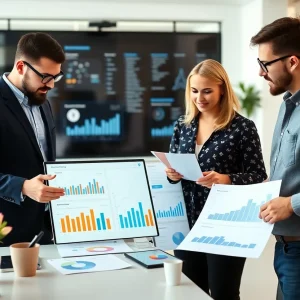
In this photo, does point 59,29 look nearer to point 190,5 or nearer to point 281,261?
point 190,5

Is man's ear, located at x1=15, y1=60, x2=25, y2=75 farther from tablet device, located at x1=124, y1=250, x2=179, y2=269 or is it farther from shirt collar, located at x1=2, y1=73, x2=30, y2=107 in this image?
tablet device, located at x1=124, y1=250, x2=179, y2=269

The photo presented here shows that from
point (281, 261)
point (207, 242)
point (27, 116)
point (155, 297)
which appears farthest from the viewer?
point (27, 116)

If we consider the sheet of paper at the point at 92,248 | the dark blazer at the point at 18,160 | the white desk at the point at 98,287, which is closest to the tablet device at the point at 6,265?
the white desk at the point at 98,287

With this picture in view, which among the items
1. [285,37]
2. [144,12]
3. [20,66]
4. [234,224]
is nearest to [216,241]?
[234,224]

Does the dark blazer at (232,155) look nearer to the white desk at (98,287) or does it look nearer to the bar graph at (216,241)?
the bar graph at (216,241)

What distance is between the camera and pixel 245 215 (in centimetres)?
184

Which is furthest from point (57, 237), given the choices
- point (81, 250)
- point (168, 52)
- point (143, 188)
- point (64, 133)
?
point (168, 52)

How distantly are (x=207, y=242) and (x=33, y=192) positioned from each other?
27.4 inches

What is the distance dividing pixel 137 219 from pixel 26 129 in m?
0.65

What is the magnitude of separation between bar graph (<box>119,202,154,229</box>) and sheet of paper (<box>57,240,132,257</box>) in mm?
89

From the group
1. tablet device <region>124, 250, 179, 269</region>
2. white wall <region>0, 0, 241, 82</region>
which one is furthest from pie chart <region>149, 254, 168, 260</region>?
white wall <region>0, 0, 241, 82</region>

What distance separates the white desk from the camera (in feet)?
4.99

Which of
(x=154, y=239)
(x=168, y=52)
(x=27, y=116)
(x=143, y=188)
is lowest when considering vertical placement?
(x=154, y=239)

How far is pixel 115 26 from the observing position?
6062 millimetres
